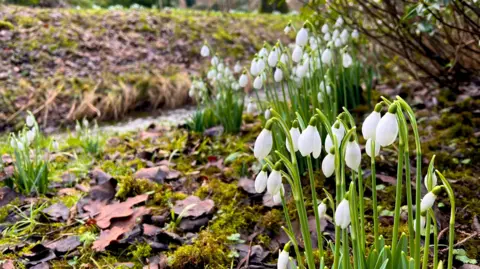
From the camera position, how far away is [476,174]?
225 centimetres

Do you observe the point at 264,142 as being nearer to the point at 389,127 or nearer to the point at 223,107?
the point at 389,127

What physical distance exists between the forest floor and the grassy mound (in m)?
3.06

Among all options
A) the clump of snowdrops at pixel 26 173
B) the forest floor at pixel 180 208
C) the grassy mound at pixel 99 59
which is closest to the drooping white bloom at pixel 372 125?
the forest floor at pixel 180 208

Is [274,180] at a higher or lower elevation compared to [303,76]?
lower

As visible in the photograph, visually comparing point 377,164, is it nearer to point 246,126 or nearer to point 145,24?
point 246,126

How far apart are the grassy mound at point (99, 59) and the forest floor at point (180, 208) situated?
3.06 meters

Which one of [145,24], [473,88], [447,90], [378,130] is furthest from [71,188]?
[145,24]

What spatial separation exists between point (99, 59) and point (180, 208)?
592 cm

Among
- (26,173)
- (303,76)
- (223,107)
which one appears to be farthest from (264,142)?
(223,107)

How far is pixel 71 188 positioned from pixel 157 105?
3937 mm

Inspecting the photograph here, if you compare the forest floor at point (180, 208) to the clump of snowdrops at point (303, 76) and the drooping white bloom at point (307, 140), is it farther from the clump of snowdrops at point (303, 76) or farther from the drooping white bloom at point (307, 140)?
the drooping white bloom at point (307, 140)

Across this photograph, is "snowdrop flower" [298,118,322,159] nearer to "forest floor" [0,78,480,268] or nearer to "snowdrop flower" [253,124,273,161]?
"snowdrop flower" [253,124,273,161]

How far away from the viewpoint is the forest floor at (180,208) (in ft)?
5.72

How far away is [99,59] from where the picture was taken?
7.30 meters
